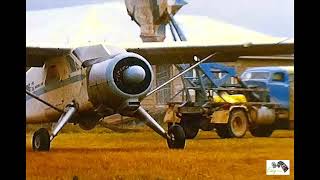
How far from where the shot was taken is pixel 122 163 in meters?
7.40

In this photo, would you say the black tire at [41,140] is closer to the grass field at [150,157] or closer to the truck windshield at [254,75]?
the grass field at [150,157]

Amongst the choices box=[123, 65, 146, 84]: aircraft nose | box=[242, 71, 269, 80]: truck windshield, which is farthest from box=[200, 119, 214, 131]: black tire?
box=[123, 65, 146, 84]: aircraft nose

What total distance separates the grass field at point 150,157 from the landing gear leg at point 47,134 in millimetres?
43

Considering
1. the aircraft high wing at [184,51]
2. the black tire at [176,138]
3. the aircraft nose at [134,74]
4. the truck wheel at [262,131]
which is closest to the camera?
the aircraft nose at [134,74]

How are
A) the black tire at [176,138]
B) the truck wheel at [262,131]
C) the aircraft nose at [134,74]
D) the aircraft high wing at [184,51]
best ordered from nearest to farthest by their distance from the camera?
the aircraft nose at [134,74], the aircraft high wing at [184,51], the black tire at [176,138], the truck wheel at [262,131]

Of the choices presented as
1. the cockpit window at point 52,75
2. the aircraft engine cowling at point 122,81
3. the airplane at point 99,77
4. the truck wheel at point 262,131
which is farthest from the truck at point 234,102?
the cockpit window at point 52,75

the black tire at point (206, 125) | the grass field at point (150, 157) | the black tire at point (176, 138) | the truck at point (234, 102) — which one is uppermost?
the truck at point (234, 102)

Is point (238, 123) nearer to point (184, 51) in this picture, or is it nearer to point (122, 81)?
point (184, 51)

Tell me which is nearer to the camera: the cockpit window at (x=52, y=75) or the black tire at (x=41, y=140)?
the black tire at (x=41, y=140)

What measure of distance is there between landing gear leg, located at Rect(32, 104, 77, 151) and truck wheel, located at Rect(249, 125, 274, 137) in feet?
4.61

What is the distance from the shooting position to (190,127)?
7.73m

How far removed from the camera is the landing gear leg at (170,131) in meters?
7.53
